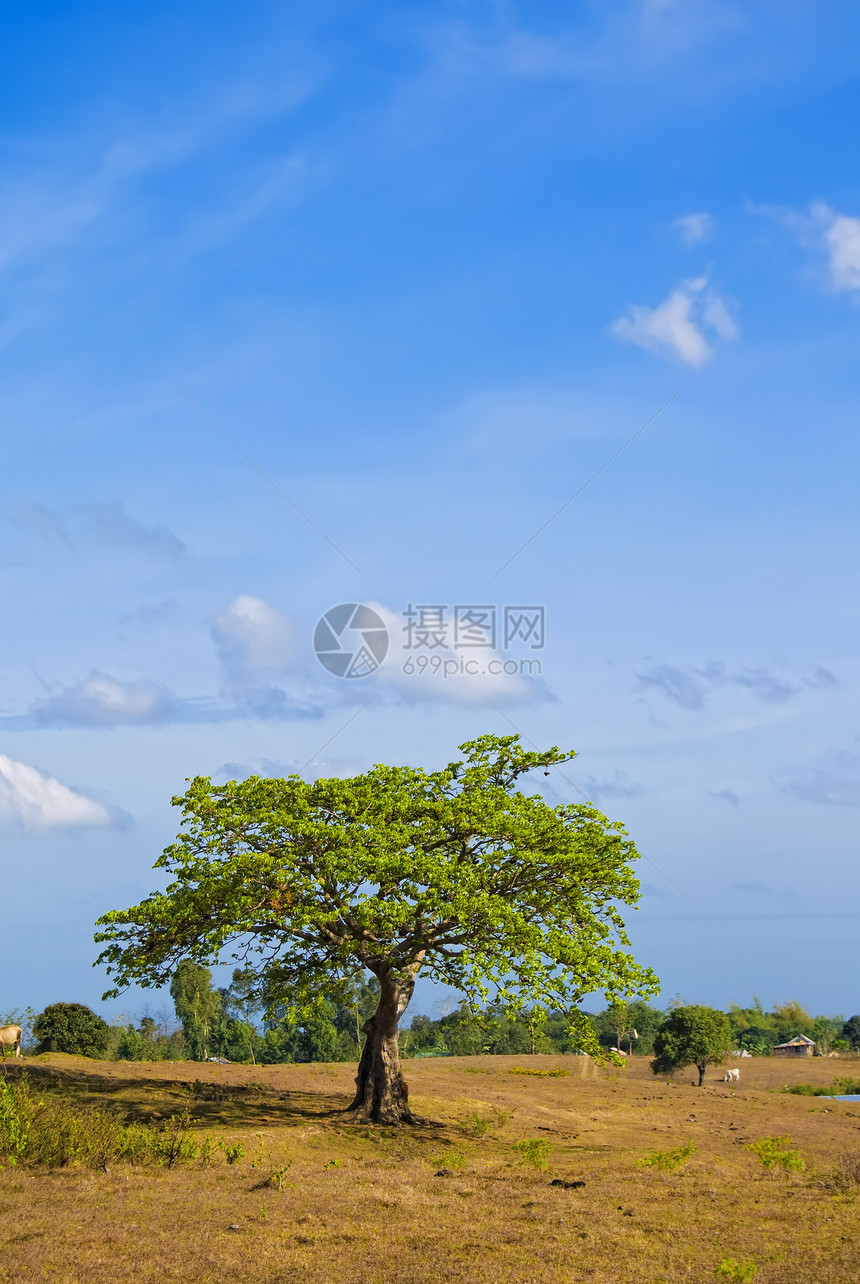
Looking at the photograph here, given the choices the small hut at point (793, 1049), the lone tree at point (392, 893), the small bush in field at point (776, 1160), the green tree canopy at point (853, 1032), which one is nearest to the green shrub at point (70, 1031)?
the lone tree at point (392, 893)

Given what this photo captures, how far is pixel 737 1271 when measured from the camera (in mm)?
13695

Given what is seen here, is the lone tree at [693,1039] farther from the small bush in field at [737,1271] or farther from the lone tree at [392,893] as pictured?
the small bush in field at [737,1271]

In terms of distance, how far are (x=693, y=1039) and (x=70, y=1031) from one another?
99.2 ft

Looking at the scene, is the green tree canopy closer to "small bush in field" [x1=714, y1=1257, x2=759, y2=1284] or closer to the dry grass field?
the dry grass field

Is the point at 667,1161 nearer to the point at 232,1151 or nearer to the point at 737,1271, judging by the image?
the point at 232,1151

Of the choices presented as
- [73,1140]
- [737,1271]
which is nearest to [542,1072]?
[73,1140]

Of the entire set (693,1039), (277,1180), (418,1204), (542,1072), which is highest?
(277,1180)

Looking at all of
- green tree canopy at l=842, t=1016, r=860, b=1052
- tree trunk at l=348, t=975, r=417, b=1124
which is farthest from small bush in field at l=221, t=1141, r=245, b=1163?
green tree canopy at l=842, t=1016, r=860, b=1052

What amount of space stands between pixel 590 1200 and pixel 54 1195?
32.0 ft

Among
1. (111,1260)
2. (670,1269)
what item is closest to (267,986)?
(111,1260)

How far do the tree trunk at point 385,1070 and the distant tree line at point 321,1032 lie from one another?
1.09 metres

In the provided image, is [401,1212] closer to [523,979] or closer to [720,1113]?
[523,979]

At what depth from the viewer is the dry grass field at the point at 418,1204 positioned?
14.3m

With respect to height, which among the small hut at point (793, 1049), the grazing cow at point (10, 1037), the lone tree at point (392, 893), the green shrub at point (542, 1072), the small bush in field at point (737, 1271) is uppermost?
the lone tree at point (392, 893)
